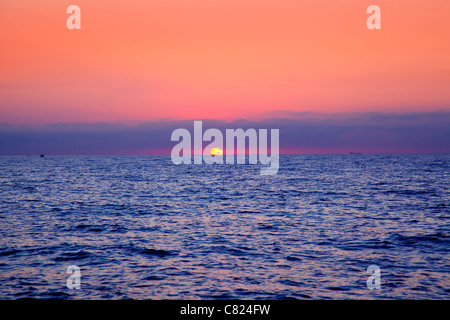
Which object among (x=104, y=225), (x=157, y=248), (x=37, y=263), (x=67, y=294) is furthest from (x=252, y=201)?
(x=67, y=294)

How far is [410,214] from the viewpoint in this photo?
35188mm

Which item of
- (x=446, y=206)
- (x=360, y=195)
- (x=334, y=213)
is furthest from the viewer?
(x=360, y=195)

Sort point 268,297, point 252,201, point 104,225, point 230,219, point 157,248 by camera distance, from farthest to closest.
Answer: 1. point 252,201
2. point 230,219
3. point 104,225
4. point 157,248
5. point 268,297

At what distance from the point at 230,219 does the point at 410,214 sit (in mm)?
17112

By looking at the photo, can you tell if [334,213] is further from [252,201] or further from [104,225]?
[104,225]

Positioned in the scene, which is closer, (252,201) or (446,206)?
(446,206)

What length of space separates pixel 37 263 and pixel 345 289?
15.4 meters

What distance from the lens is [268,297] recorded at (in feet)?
48.6

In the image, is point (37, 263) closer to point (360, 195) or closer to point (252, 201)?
point (252, 201)

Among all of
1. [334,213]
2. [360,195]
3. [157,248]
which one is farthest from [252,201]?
[157,248]
